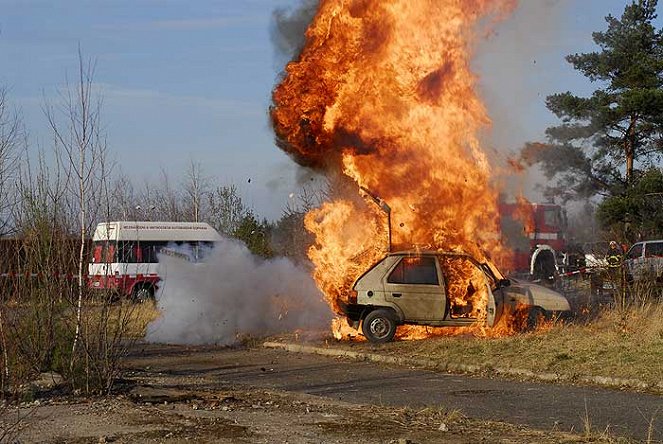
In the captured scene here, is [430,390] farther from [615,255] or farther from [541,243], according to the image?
[541,243]

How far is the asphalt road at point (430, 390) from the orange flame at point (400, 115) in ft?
10.3

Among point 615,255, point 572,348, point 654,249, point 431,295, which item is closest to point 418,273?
point 431,295

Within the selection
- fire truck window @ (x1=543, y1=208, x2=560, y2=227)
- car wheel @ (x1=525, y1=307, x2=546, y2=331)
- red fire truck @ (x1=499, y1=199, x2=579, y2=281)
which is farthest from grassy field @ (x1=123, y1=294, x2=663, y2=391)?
fire truck window @ (x1=543, y1=208, x2=560, y2=227)

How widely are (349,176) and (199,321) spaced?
5114 mm

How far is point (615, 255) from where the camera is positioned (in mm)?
22203

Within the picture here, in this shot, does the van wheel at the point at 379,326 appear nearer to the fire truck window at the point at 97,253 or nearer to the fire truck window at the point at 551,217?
the fire truck window at the point at 97,253

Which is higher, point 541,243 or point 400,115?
point 400,115

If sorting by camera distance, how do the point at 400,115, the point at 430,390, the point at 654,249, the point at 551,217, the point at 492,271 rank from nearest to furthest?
the point at 430,390 < the point at 492,271 < the point at 400,115 < the point at 654,249 < the point at 551,217

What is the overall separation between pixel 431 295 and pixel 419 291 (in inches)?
9.7

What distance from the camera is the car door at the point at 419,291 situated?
17531 mm

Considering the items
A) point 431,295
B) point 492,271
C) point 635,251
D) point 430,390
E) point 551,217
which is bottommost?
point 430,390

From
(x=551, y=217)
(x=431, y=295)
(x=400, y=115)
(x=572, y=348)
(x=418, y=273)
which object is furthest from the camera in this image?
(x=551, y=217)

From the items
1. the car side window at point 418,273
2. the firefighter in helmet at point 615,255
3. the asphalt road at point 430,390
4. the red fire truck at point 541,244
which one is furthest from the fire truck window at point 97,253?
the red fire truck at point 541,244

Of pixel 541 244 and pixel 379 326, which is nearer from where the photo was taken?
pixel 379 326
